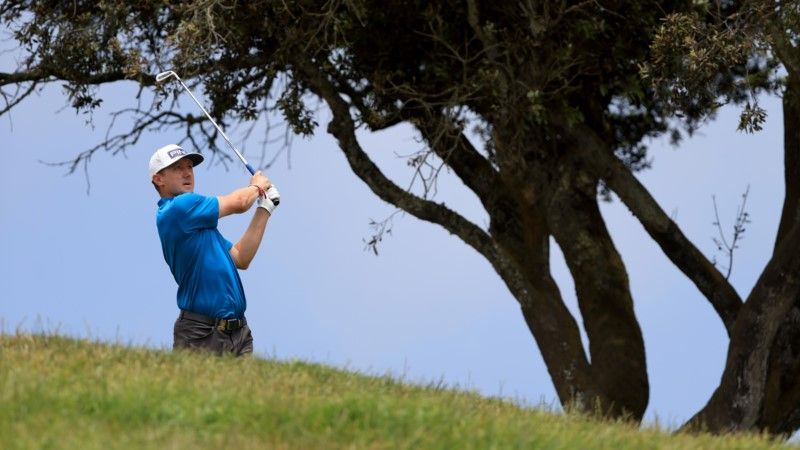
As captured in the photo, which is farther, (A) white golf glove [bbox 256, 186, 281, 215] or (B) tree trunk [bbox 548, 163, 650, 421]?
(B) tree trunk [bbox 548, 163, 650, 421]

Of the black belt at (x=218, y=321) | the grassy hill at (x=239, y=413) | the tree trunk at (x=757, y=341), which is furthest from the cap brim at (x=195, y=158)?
the tree trunk at (x=757, y=341)

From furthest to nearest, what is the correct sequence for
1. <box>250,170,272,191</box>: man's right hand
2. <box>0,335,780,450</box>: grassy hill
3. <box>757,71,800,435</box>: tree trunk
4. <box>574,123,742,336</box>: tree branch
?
1. <box>574,123,742,336</box>: tree branch
2. <box>757,71,800,435</box>: tree trunk
3. <box>250,170,272,191</box>: man's right hand
4. <box>0,335,780,450</box>: grassy hill

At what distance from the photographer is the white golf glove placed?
1077cm

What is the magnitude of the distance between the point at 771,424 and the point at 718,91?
4817 mm

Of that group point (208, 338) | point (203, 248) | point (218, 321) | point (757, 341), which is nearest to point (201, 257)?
point (203, 248)

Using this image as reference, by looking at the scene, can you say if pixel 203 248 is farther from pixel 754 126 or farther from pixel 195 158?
pixel 754 126

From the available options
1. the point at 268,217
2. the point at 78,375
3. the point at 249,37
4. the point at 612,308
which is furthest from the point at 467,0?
the point at 78,375

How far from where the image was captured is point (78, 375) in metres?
8.95

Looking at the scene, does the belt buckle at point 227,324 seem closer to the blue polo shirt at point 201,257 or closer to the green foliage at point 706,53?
the blue polo shirt at point 201,257

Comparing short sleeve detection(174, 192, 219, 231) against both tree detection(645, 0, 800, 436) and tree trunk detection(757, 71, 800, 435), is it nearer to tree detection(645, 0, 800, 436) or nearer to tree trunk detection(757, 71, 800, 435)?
tree detection(645, 0, 800, 436)

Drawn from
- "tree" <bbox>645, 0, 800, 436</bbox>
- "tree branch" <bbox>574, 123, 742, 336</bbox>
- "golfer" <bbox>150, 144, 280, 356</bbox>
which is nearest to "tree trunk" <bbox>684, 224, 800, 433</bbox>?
"tree" <bbox>645, 0, 800, 436</bbox>

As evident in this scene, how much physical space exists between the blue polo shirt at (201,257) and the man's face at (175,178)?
173 millimetres

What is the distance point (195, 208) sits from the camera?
10578 millimetres

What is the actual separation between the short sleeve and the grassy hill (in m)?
1.23
